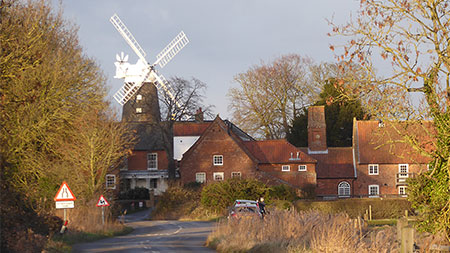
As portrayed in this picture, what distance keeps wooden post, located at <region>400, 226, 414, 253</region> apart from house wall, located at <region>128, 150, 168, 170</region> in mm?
65037

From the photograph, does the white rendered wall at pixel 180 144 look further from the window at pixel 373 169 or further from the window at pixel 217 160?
the window at pixel 373 169

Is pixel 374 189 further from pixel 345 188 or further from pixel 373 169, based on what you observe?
pixel 345 188

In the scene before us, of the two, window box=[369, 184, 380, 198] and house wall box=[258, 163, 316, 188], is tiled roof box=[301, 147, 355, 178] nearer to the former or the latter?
window box=[369, 184, 380, 198]

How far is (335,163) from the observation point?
228ft

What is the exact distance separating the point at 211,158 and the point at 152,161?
613 inches

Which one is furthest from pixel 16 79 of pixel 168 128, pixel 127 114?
pixel 127 114

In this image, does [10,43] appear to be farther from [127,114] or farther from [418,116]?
[127,114]

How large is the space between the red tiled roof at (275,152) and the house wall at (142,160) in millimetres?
14219

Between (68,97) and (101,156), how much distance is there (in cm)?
1323

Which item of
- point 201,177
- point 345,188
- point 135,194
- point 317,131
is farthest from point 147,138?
point 345,188

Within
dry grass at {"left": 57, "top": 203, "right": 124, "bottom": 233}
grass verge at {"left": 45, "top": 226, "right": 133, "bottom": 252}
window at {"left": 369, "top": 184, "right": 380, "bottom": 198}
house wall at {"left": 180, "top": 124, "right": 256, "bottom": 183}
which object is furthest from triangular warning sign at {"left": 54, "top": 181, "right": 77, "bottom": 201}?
window at {"left": 369, "top": 184, "right": 380, "bottom": 198}

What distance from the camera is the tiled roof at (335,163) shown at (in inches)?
2691

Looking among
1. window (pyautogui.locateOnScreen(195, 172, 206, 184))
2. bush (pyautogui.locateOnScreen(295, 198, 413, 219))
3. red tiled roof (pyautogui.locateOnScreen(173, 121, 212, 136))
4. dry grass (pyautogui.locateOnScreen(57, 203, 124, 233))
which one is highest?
red tiled roof (pyautogui.locateOnScreen(173, 121, 212, 136))

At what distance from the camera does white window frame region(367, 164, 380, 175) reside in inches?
2677
